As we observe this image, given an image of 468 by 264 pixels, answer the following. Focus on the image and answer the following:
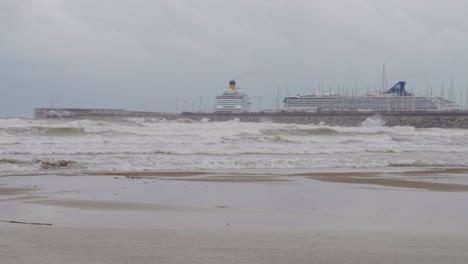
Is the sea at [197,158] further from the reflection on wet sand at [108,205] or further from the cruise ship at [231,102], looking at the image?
the cruise ship at [231,102]

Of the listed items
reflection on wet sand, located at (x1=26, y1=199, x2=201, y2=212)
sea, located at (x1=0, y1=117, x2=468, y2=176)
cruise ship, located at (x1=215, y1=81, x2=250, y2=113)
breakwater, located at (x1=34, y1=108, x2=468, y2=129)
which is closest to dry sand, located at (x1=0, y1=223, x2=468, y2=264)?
reflection on wet sand, located at (x1=26, y1=199, x2=201, y2=212)

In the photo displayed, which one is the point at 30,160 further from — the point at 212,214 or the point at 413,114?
the point at 413,114

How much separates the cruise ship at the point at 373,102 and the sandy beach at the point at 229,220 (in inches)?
2985

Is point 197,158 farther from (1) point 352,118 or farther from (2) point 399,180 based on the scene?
(1) point 352,118

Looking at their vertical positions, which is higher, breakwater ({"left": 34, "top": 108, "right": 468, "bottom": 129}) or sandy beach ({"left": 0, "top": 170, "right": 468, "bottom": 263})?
breakwater ({"left": 34, "top": 108, "right": 468, "bottom": 129})

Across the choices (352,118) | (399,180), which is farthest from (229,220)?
(352,118)

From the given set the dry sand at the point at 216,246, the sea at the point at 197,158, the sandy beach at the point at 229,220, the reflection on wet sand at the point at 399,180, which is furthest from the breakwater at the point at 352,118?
the dry sand at the point at 216,246

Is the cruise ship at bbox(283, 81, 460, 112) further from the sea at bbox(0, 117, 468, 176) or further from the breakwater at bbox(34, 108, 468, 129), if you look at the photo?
the sea at bbox(0, 117, 468, 176)

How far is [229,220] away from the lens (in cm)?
605

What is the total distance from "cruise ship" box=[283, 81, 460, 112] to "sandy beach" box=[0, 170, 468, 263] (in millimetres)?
75822

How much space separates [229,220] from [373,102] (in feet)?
280

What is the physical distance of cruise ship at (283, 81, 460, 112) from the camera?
85562 millimetres

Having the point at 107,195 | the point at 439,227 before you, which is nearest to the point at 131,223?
the point at 107,195

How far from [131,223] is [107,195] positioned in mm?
2722
